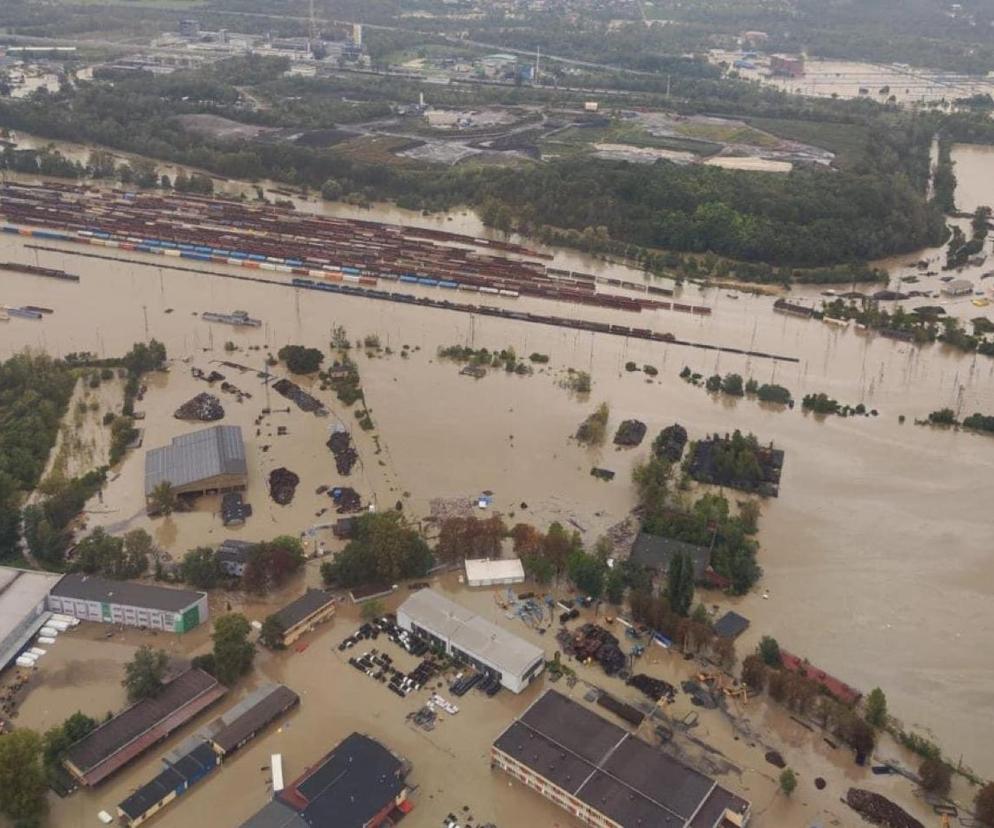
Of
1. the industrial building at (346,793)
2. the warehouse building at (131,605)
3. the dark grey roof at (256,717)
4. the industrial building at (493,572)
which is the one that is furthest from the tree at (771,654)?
the warehouse building at (131,605)

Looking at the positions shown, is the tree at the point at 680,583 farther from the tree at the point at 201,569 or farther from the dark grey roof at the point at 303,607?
the tree at the point at 201,569

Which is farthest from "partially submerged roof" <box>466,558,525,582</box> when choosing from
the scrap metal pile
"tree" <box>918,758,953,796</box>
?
"tree" <box>918,758,953,796</box>

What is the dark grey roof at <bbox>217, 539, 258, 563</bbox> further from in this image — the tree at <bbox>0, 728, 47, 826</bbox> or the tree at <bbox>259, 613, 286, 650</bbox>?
the tree at <bbox>0, 728, 47, 826</bbox>

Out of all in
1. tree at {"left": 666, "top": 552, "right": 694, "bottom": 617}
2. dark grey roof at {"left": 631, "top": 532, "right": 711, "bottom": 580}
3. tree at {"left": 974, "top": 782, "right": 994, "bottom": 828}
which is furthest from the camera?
dark grey roof at {"left": 631, "top": 532, "right": 711, "bottom": 580}

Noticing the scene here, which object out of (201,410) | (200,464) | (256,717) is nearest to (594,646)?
(256,717)

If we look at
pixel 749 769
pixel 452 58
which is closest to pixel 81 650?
pixel 749 769

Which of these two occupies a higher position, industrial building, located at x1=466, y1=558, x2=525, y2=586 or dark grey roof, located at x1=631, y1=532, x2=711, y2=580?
dark grey roof, located at x1=631, y1=532, x2=711, y2=580

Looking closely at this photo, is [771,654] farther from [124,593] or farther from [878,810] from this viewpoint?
[124,593]

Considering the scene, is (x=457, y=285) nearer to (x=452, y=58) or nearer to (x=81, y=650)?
(x=81, y=650)
